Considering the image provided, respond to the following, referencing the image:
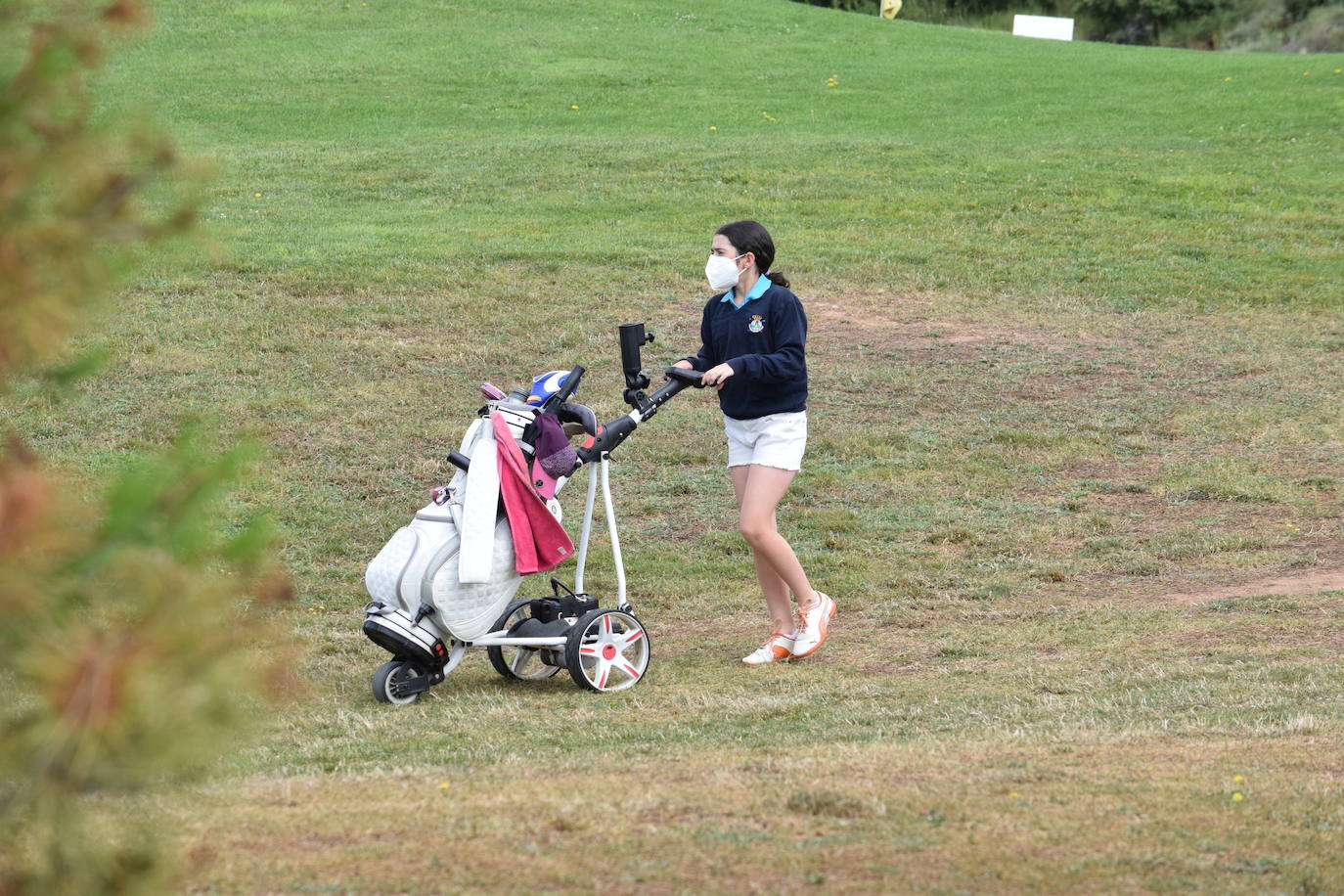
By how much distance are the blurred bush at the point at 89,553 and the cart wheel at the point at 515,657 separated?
15.2ft

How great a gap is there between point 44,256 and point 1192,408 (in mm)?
11721

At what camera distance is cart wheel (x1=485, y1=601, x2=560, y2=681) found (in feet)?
22.8

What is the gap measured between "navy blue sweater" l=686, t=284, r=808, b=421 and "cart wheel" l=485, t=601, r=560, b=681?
130cm

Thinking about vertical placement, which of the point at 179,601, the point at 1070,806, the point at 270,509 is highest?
the point at 179,601

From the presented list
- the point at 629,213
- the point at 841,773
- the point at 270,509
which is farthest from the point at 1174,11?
the point at 841,773

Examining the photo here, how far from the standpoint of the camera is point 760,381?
6.95 m

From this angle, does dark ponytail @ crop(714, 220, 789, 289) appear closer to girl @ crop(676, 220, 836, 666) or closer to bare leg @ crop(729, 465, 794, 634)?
girl @ crop(676, 220, 836, 666)

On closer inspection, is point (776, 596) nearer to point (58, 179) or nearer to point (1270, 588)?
point (1270, 588)

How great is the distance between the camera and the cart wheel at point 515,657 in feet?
22.8

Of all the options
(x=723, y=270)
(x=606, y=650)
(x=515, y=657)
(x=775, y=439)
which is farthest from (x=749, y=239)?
(x=515, y=657)

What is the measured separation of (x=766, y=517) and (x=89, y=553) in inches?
201

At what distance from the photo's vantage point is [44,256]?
2.11m

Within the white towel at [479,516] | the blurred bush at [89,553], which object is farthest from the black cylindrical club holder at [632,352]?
the blurred bush at [89,553]

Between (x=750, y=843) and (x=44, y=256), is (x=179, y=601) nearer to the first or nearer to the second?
(x=44, y=256)
